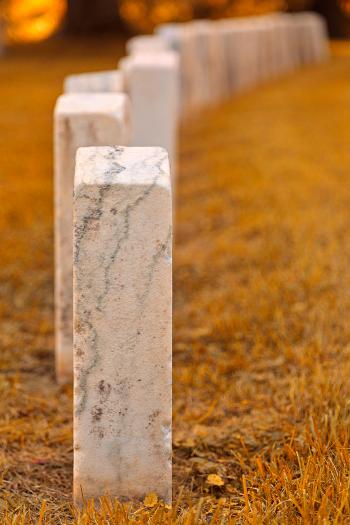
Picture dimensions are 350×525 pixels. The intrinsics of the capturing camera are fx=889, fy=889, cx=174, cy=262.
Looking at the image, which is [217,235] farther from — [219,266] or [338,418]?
[338,418]

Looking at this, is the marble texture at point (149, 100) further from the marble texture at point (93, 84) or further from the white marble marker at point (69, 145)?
the white marble marker at point (69, 145)

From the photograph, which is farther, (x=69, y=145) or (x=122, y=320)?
(x=69, y=145)

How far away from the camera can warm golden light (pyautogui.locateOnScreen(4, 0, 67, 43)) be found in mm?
16047

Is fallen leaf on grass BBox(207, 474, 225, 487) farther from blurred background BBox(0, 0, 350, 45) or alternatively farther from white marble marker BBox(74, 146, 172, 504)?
blurred background BBox(0, 0, 350, 45)

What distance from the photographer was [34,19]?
1709 centimetres

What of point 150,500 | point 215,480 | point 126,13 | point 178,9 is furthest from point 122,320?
point 126,13

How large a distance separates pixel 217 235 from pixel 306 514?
9.02ft

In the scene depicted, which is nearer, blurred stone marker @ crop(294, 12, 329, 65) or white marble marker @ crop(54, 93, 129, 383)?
white marble marker @ crop(54, 93, 129, 383)

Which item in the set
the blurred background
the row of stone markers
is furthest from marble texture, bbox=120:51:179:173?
the blurred background

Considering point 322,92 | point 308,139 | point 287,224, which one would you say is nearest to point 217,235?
point 287,224

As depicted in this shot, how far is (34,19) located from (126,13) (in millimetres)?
2032

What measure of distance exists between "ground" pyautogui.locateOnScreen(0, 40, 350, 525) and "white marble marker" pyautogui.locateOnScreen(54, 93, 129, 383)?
0.20 meters

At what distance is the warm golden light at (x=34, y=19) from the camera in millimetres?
16047

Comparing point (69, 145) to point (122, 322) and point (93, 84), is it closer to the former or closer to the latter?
point (93, 84)
